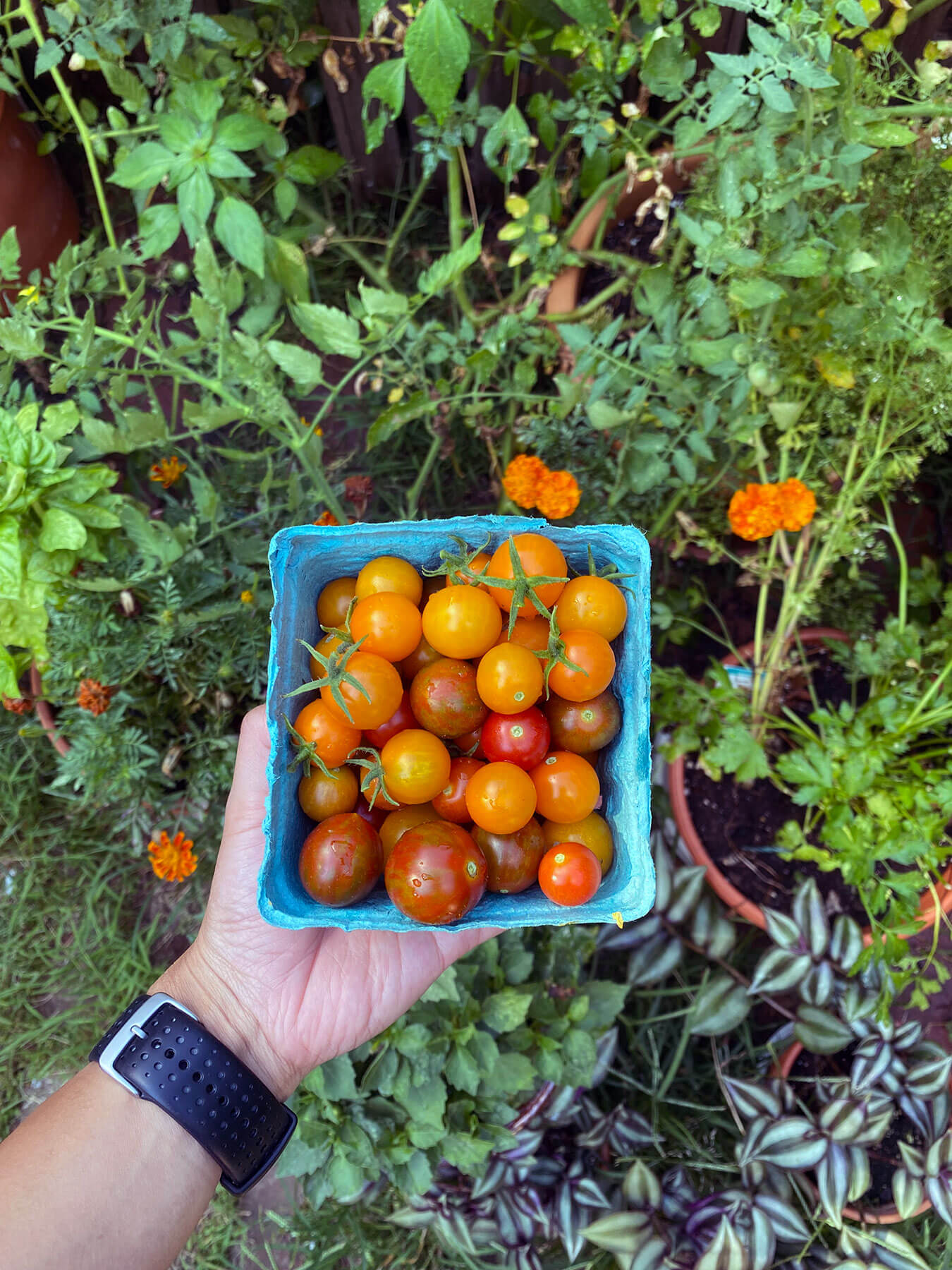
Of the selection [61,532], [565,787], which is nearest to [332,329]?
[61,532]

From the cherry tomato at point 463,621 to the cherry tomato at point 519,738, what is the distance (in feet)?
0.31

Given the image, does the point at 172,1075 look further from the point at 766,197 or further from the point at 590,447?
the point at 766,197

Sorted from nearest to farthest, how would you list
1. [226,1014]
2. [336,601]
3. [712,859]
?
[336,601]
[226,1014]
[712,859]

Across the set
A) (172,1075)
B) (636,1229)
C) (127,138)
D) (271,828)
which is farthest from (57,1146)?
(127,138)

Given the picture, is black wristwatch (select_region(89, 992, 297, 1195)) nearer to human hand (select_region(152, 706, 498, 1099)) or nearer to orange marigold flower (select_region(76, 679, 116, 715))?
human hand (select_region(152, 706, 498, 1099))

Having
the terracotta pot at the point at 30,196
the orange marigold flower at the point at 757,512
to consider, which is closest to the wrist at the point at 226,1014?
the orange marigold flower at the point at 757,512

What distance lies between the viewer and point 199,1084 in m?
1.17

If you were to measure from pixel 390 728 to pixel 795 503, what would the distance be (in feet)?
2.88

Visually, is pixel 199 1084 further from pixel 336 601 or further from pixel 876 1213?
pixel 876 1213

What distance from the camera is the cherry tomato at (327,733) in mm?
1013

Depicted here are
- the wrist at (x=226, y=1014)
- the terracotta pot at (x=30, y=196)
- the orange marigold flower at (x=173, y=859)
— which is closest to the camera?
the wrist at (x=226, y=1014)

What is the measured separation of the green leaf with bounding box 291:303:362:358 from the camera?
143cm

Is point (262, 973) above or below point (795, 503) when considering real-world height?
below

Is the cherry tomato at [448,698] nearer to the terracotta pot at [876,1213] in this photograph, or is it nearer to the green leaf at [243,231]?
the green leaf at [243,231]
